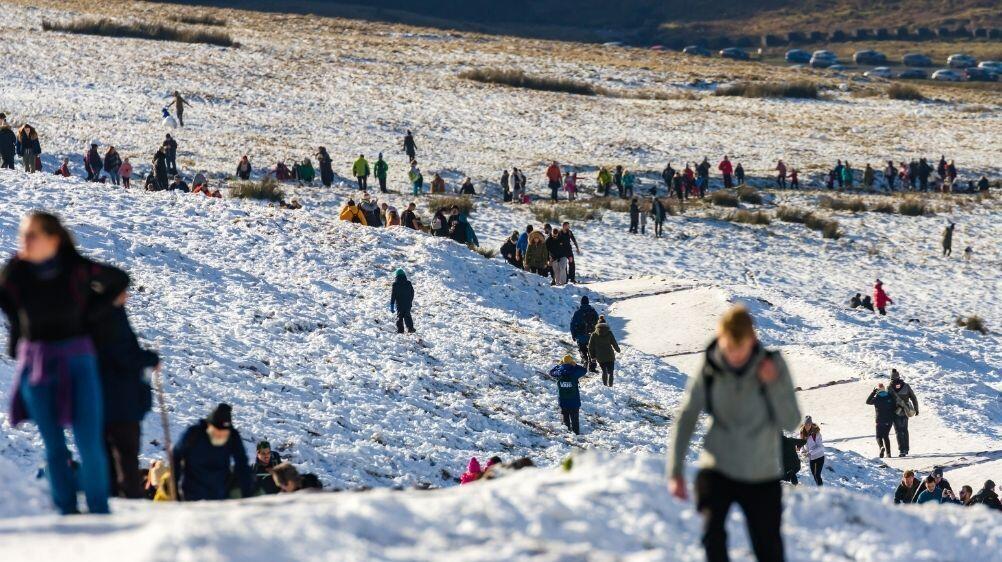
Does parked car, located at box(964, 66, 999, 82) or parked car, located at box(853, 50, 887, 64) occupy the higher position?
parked car, located at box(853, 50, 887, 64)

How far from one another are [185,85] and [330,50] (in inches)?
660

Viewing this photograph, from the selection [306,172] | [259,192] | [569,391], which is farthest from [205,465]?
[306,172]

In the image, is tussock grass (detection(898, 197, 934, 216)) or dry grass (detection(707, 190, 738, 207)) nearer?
dry grass (detection(707, 190, 738, 207))

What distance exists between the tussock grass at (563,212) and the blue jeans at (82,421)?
28.2 meters

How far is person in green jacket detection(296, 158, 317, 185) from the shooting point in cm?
3516

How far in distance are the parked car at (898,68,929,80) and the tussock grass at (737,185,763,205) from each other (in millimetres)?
48485


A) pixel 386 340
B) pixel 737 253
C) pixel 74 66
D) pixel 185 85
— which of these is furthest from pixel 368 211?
pixel 74 66

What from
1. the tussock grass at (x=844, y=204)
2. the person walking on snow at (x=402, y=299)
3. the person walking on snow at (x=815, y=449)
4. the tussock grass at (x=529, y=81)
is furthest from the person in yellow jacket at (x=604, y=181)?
the person walking on snow at (x=815, y=449)

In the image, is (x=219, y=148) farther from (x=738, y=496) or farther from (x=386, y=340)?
(x=738, y=496)

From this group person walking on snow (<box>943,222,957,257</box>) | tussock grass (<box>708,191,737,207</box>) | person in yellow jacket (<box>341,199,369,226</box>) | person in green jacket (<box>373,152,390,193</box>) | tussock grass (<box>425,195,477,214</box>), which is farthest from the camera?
tussock grass (<box>708,191,737,207</box>)

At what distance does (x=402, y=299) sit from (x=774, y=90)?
4830 centimetres

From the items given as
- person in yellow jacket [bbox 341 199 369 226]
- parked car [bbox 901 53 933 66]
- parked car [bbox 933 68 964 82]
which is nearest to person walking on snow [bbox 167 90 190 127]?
person in yellow jacket [bbox 341 199 369 226]

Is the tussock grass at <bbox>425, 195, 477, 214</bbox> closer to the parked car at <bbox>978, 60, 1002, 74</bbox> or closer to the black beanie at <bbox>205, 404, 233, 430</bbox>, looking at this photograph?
the black beanie at <bbox>205, 404, 233, 430</bbox>

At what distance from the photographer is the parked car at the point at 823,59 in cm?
8903
